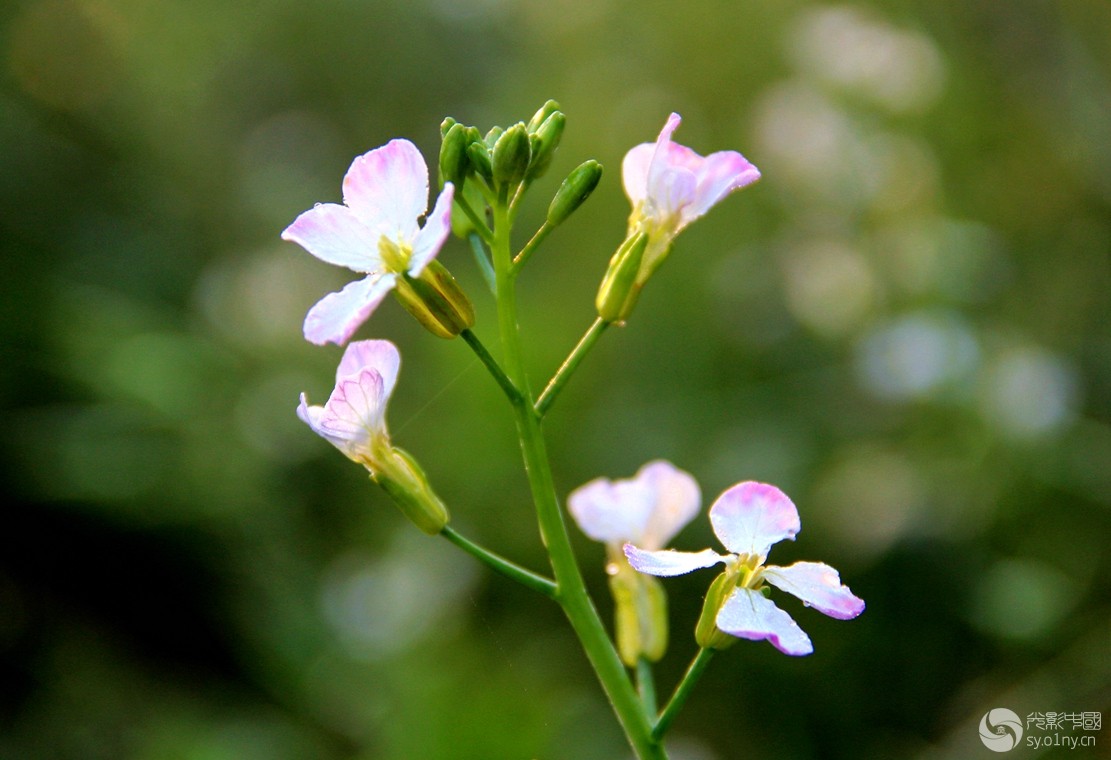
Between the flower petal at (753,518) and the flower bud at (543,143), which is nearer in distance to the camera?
the flower petal at (753,518)

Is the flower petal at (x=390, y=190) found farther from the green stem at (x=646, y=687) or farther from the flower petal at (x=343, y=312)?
the green stem at (x=646, y=687)

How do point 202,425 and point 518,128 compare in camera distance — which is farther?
point 202,425

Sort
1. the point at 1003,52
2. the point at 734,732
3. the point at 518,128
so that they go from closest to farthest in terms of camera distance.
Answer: the point at 518,128
the point at 734,732
the point at 1003,52

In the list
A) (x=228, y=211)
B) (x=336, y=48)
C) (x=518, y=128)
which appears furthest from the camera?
(x=336, y=48)

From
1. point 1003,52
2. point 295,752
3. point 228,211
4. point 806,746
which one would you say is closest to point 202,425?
point 295,752

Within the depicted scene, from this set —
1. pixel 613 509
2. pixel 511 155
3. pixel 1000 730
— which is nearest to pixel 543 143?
pixel 511 155

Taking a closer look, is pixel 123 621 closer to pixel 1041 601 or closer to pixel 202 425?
pixel 202 425

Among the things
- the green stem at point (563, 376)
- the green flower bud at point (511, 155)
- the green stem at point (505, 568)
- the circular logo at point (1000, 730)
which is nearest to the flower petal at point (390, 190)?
the green flower bud at point (511, 155)
